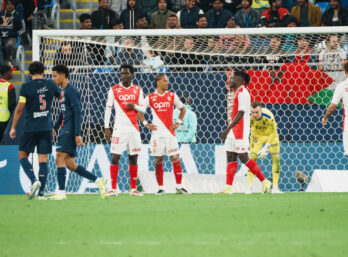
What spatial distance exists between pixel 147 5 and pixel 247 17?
2.57 meters

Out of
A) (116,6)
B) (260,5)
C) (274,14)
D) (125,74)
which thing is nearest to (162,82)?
(125,74)

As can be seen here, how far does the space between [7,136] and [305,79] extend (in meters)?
5.69

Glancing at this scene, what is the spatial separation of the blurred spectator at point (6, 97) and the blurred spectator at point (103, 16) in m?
3.11

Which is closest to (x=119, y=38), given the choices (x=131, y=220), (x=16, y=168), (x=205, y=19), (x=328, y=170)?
(x=205, y=19)

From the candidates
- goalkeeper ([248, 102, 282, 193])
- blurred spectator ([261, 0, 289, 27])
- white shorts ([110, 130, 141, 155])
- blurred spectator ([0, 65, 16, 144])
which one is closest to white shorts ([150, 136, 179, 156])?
white shorts ([110, 130, 141, 155])

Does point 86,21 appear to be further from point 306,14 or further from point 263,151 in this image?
point 263,151

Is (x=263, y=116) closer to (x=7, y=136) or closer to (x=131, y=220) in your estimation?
(x=7, y=136)

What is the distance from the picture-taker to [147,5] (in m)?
16.9

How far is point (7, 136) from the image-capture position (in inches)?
530

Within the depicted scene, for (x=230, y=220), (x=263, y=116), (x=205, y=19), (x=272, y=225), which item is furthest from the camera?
(x=205, y=19)

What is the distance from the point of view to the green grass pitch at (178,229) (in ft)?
15.9

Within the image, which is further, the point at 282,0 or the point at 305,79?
the point at 282,0

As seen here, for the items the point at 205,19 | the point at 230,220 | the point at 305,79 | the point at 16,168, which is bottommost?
the point at 16,168

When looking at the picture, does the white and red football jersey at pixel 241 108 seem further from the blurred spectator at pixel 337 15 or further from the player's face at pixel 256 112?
the blurred spectator at pixel 337 15
